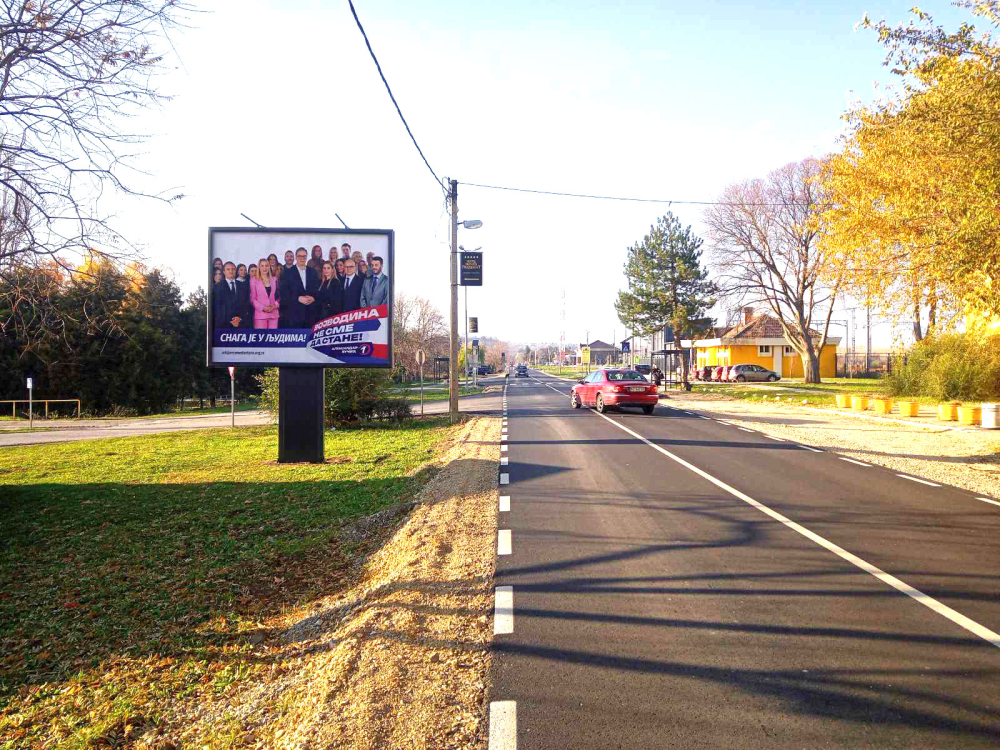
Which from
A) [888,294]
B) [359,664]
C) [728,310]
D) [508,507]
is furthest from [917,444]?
[728,310]

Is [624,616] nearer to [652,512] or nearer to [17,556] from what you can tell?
[652,512]

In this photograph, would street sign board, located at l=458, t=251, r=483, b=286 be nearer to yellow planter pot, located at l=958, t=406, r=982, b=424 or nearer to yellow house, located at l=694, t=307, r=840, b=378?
yellow planter pot, located at l=958, t=406, r=982, b=424

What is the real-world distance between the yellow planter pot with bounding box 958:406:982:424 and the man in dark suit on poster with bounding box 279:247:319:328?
18.5 metres

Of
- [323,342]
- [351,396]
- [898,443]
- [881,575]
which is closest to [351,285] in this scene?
[323,342]

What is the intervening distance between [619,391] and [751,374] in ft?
118

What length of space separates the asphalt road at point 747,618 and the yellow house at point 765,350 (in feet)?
180

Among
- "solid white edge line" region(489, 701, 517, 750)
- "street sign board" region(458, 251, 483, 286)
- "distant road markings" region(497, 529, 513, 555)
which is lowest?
"solid white edge line" region(489, 701, 517, 750)

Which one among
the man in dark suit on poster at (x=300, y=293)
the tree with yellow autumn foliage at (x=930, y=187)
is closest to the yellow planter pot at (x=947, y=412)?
the tree with yellow autumn foliage at (x=930, y=187)

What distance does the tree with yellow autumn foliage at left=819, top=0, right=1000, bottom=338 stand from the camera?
9.52 metres

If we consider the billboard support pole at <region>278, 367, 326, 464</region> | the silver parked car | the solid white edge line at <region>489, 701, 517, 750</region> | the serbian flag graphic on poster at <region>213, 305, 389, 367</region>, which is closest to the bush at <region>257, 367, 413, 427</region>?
the billboard support pole at <region>278, 367, 326, 464</region>

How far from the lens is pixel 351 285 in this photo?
14.4 m

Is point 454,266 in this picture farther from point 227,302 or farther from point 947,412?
point 947,412

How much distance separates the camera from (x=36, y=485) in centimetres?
1205

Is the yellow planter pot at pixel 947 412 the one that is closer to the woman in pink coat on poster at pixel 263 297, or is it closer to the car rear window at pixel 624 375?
the car rear window at pixel 624 375
